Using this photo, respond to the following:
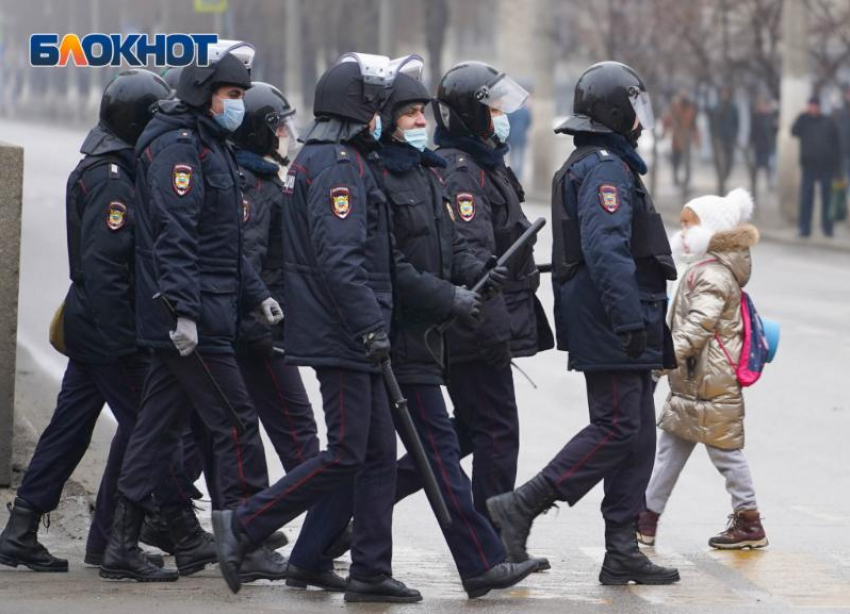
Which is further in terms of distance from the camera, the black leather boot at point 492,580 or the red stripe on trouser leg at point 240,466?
the red stripe on trouser leg at point 240,466

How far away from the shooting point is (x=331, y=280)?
6344mm

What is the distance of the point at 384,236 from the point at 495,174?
972mm

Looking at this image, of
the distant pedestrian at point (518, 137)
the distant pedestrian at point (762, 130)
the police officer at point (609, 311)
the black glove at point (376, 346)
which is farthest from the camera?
the distant pedestrian at point (518, 137)

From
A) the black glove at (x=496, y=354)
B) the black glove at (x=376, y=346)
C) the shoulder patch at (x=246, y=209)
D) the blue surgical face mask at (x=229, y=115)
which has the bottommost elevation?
the black glove at (x=496, y=354)

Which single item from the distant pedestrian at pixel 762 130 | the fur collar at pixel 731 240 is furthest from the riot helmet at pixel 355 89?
the distant pedestrian at pixel 762 130

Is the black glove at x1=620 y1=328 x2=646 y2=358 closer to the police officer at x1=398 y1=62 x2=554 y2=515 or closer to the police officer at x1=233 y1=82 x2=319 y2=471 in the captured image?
the police officer at x1=398 y1=62 x2=554 y2=515

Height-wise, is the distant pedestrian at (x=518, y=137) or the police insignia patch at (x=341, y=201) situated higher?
the police insignia patch at (x=341, y=201)

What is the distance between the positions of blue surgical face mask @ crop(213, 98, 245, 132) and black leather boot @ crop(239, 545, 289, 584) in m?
1.49

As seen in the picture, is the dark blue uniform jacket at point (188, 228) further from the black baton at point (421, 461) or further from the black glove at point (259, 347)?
the black baton at point (421, 461)

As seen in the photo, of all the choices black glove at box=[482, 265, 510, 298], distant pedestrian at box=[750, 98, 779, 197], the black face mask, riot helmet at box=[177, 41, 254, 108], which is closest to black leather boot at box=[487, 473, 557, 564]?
black glove at box=[482, 265, 510, 298]

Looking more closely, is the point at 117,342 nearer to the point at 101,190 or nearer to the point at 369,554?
the point at 101,190

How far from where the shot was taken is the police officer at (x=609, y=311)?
22.9 ft

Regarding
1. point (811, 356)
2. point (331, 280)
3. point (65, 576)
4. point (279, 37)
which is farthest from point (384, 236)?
point (279, 37)

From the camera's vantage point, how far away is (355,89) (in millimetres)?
6539
